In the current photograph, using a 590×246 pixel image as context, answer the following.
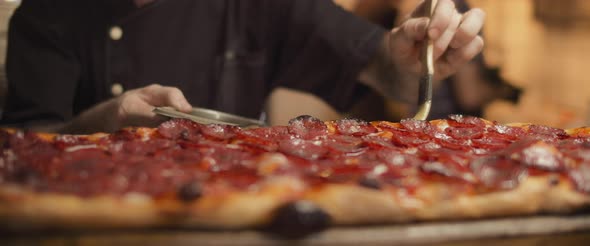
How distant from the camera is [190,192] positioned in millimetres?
631

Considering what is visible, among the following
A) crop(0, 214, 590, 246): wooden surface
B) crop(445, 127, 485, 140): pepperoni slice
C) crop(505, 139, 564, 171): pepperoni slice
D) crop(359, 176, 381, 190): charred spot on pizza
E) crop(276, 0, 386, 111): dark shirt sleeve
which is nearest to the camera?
crop(0, 214, 590, 246): wooden surface

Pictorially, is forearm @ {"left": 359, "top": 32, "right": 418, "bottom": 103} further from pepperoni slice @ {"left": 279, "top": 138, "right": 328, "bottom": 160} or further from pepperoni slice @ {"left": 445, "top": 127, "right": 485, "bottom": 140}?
pepperoni slice @ {"left": 279, "top": 138, "right": 328, "bottom": 160}

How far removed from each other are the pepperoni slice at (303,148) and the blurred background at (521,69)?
4.84ft

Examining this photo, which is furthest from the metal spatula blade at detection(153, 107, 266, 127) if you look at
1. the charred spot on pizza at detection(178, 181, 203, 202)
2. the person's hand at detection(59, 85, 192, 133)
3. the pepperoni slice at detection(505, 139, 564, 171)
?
the pepperoni slice at detection(505, 139, 564, 171)

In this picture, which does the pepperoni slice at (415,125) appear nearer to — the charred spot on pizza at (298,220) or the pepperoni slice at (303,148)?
the pepperoni slice at (303,148)

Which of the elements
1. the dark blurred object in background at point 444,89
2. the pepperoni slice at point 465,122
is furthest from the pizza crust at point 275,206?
the dark blurred object in background at point 444,89

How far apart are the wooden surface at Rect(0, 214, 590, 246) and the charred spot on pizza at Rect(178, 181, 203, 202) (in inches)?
1.7

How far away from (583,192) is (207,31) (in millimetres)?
1369

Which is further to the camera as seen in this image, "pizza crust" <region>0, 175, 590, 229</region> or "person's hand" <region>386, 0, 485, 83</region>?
"person's hand" <region>386, 0, 485, 83</region>

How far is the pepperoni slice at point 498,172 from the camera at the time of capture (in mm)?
735

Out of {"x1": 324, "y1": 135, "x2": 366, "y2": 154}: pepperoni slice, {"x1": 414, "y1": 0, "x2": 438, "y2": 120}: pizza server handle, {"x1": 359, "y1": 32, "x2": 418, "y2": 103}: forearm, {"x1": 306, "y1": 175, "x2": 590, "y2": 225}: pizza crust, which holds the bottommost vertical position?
{"x1": 306, "y1": 175, "x2": 590, "y2": 225}: pizza crust

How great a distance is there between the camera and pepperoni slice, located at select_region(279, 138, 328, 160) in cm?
83

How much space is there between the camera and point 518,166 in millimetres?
777

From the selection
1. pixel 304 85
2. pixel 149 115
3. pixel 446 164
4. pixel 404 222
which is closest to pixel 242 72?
pixel 304 85
